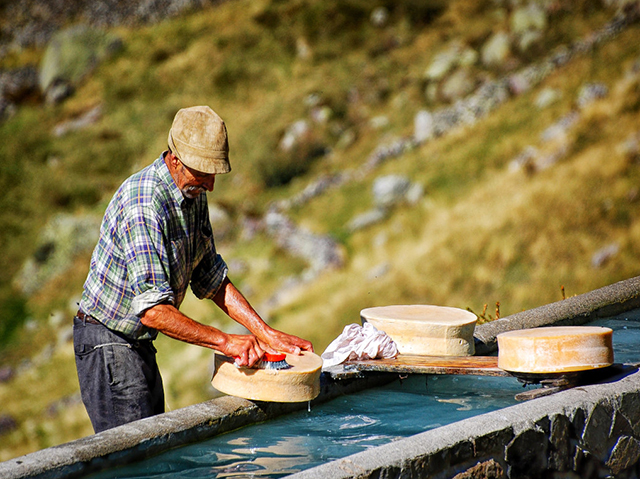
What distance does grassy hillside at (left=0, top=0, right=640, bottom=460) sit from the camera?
16734mm

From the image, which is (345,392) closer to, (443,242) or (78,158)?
(443,242)

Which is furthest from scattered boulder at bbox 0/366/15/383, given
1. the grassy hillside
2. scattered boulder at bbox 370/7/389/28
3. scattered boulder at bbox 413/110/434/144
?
scattered boulder at bbox 370/7/389/28

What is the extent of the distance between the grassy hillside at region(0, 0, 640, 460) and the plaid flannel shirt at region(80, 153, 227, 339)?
11459 mm

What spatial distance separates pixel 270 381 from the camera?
13.6 feet

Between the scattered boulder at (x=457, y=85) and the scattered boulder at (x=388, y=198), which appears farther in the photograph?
the scattered boulder at (x=457, y=85)

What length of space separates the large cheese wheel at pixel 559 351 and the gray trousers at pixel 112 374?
1.85 m

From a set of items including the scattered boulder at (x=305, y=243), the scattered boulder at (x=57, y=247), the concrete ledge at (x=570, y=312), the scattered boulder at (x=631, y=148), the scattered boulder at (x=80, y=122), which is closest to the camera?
the concrete ledge at (x=570, y=312)

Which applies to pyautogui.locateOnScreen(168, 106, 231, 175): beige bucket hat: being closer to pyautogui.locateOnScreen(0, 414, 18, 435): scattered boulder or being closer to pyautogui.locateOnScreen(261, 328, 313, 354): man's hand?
pyautogui.locateOnScreen(261, 328, 313, 354): man's hand

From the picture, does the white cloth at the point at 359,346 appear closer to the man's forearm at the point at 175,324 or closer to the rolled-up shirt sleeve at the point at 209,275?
the rolled-up shirt sleeve at the point at 209,275

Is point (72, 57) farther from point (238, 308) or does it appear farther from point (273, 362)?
point (273, 362)

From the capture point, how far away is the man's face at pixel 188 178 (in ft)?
13.0

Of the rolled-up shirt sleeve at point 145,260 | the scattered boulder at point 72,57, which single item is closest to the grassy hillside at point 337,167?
the scattered boulder at point 72,57

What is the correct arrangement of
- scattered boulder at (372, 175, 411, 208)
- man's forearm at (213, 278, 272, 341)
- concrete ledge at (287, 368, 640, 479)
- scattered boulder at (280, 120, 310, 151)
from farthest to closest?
1. scattered boulder at (280, 120, 310, 151)
2. scattered boulder at (372, 175, 411, 208)
3. man's forearm at (213, 278, 272, 341)
4. concrete ledge at (287, 368, 640, 479)

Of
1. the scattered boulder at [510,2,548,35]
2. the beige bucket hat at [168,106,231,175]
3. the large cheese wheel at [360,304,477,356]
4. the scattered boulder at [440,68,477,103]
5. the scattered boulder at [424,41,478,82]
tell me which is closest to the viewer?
the beige bucket hat at [168,106,231,175]
